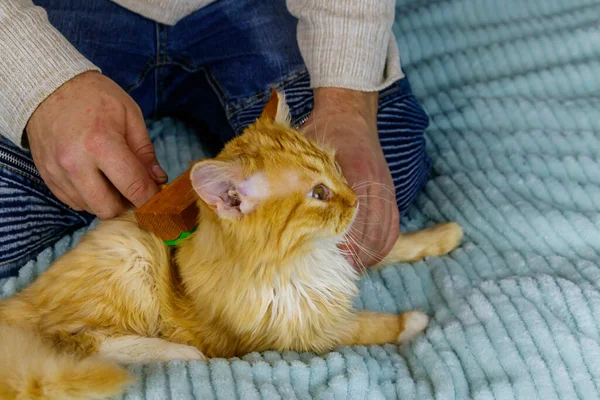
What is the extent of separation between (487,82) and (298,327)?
44.5 inches

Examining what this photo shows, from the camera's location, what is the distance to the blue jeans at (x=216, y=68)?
1.64m

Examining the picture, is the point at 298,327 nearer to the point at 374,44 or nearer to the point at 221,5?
the point at 374,44

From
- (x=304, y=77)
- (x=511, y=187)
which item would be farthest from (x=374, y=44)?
(x=511, y=187)

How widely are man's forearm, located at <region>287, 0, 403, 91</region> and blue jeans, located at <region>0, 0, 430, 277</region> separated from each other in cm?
13

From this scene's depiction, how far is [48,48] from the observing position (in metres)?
1.30

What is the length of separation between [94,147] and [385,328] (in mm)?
715

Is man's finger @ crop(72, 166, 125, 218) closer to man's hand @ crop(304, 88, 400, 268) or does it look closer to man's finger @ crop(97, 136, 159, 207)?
man's finger @ crop(97, 136, 159, 207)

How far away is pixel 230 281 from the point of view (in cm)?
117

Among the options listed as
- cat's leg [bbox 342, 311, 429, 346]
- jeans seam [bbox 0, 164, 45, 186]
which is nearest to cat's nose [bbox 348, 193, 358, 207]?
cat's leg [bbox 342, 311, 429, 346]

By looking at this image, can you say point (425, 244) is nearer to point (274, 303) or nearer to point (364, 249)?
point (364, 249)

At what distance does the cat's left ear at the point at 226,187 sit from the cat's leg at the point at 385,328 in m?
0.39

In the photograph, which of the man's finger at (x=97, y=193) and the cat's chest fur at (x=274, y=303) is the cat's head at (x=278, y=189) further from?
the man's finger at (x=97, y=193)

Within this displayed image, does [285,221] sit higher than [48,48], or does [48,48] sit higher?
[48,48]

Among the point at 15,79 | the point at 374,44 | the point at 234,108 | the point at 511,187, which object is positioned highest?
the point at 15,79
